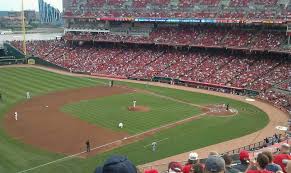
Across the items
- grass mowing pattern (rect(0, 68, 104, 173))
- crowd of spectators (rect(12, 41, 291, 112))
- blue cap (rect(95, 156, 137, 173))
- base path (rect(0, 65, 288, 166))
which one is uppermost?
blue cap (rect(95, 156, 137, 173))

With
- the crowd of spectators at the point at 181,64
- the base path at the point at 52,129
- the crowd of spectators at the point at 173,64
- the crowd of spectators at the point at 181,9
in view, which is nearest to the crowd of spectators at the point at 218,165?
the base path at the point at 52,129

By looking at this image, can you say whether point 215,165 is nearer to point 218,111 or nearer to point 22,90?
point 218,111

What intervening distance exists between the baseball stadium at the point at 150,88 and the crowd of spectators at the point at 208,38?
23cm

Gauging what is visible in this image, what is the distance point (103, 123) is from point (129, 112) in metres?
5.24

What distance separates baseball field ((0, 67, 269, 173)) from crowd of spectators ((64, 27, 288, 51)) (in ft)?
48.8

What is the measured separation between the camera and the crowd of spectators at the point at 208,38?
62.4m

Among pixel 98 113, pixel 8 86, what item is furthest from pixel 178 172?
pixel 8 86

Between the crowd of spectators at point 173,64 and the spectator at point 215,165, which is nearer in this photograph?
the spectator at point 215,165

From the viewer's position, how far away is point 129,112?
43.8 meters

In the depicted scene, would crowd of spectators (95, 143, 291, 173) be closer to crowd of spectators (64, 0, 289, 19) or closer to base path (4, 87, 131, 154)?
base path (4, 87, 131, 154)

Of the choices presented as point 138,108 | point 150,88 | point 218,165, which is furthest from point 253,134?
point 218,165

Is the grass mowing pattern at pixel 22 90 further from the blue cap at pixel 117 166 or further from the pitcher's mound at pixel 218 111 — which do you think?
the blue cap at pixel 117 166

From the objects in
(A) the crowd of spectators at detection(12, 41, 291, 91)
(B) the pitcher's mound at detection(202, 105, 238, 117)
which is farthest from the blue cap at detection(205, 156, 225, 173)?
(A) the crowd of spectators at detection(12, 41, 291, 91)

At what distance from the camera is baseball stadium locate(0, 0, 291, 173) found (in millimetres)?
31219
